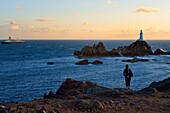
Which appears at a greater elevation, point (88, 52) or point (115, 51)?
point (115, 51)

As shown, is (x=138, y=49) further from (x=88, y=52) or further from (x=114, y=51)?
(x=88, y=52)

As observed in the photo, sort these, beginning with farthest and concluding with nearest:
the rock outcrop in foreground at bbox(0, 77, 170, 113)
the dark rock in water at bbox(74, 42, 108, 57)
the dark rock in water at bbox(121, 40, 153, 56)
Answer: the dark rock in water at bbox(121, 40, 153, 56), the dark rock in water at bbox(74, 42, 108, 57), the rock outcrop in foreground at bbox(0, 77, 170, 113)

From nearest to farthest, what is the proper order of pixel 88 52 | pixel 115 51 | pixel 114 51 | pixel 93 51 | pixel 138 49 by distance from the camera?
pixel 114 51 → pixel 115 51 → pixel 88 52 → pixel 93 51 → pixel 138 49

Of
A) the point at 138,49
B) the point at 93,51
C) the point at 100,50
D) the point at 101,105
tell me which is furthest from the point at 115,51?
the point at 101,105

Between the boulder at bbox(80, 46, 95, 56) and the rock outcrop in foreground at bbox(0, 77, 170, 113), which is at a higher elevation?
the rock outcrop in foreground at bbox(0, 77, 170, 113)

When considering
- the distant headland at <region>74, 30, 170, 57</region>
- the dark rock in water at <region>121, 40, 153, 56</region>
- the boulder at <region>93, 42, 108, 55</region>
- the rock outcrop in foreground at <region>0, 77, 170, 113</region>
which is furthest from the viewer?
the dark rock in water at <region>121, 40, 153, 56</region>

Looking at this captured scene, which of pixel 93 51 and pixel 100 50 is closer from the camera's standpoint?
pixel 93 51

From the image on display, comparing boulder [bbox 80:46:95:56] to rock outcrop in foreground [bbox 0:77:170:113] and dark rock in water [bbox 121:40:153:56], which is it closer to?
dark rock in water [bbox 121:40:153:56]

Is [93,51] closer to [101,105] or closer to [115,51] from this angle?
[115,51]

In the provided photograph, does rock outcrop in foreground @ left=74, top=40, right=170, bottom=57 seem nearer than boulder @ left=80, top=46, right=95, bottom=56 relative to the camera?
Yes

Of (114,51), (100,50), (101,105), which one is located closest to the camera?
(101,105)

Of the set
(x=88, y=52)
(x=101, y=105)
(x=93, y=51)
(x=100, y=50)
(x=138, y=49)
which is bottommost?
(x=88, y=52)

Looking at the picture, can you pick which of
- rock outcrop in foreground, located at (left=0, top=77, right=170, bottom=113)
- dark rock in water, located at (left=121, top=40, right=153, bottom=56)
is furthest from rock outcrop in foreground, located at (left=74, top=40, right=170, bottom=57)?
rock outcrop in foreground, located at (left=0, top=77, right=170, bottom=113)

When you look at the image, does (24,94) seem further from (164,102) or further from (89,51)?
(89,51)
